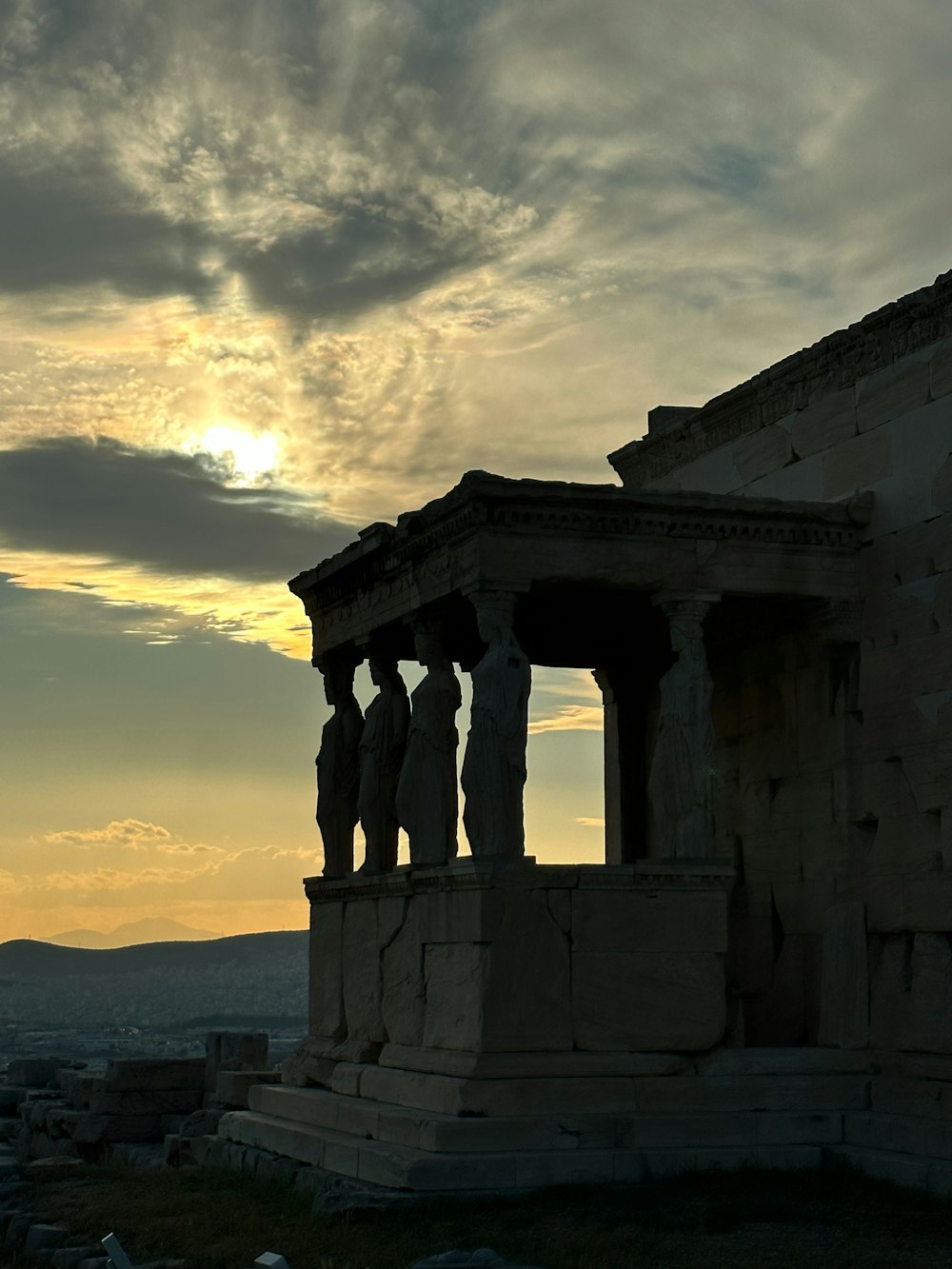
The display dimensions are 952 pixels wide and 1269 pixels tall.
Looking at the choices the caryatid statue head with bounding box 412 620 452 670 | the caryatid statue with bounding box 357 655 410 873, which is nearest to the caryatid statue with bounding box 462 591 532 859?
the caryatid statue head with bounding box 412 620 452 670

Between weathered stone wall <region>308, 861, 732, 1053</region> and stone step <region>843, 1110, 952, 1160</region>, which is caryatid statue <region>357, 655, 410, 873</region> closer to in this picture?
weathered stone wall <region>308, 861, 732, 1053</region>

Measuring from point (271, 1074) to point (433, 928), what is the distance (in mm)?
5076

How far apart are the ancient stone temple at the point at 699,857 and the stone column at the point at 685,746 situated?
0.06 ft

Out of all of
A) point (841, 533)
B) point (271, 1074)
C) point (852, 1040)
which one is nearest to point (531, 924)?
point (852, 1040)

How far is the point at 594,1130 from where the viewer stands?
41.3ft

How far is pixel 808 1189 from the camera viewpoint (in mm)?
11992

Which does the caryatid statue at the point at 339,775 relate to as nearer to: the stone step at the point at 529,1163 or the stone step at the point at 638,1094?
the stone step at the point at 638,1094

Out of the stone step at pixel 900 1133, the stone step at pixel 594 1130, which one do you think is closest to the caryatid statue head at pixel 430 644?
the stone step at pixel 594 1130

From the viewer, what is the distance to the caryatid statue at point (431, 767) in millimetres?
14445

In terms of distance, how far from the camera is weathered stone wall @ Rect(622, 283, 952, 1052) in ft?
43.7

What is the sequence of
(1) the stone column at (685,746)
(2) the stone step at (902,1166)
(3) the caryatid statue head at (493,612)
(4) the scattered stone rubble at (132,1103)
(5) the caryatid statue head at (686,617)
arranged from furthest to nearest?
(4) the scattered stone rubble at (132,1103) → (5) the caryatid statue head at (686,617) → (1) the stone column at (685,746) → (3) the caryatid statue head at (493,612) → (2) the stone step at (902,1166)

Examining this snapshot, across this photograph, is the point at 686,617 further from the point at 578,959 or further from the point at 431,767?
the point at 578,959

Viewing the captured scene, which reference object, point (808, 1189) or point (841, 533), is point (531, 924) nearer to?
point (808, 1189)

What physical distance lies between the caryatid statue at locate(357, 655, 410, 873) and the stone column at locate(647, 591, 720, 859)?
105 inches
